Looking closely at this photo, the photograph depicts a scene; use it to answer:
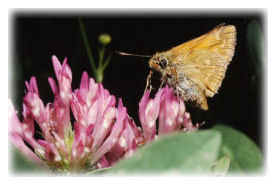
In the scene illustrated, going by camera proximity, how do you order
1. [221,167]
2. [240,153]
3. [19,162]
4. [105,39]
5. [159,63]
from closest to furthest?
[19,162], [221,167], [240,153], [159,63], [105,39]

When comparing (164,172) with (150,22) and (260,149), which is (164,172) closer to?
(260,149)

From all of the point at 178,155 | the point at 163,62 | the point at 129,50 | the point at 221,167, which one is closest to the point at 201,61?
the point at 163,62

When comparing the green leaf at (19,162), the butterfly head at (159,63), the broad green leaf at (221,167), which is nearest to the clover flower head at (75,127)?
the broad green leaf at (221,167)

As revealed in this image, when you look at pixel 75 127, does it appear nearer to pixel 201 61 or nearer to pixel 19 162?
pixel 19 162

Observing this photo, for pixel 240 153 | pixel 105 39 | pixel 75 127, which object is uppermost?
pixel 105 39

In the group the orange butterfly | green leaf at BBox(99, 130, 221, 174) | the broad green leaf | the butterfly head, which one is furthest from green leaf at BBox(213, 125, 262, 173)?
green leaf at BBox(99, 130, 221, 174)
